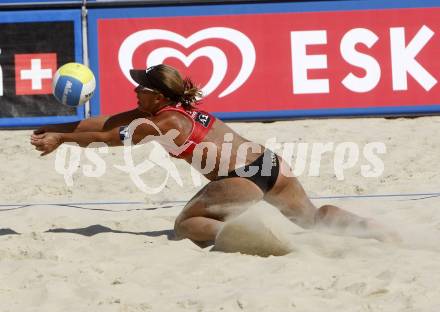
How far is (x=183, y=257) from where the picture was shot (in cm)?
497

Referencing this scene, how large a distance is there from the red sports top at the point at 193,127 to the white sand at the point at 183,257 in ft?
1.89

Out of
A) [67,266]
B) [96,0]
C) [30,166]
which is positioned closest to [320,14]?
[96,0]

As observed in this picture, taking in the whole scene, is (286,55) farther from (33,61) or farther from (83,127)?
(83,127)

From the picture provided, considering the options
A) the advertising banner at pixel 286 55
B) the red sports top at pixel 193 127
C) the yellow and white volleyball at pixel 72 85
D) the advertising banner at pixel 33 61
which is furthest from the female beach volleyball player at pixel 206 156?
the advertising banner at pixel 286 55

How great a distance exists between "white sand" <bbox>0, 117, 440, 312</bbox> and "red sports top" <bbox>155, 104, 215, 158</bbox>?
575mm

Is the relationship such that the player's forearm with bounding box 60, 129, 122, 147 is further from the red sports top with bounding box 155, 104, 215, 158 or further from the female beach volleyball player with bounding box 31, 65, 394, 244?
the red sports top with bounding box 155, 104, 215, 158

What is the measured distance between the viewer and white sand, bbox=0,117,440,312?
4043mm

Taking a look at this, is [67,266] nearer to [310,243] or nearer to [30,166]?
[310,243]

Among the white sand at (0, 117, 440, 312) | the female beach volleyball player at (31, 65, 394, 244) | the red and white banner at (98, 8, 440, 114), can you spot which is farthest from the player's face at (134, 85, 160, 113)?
the red and white banner at (98, 8, 440, 114)

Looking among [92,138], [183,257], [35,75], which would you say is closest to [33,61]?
[35,75]

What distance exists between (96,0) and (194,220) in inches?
200

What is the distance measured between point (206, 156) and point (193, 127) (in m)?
0.20

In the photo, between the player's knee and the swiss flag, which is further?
the swiss flag

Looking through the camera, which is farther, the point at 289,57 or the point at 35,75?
the point at 289,57
